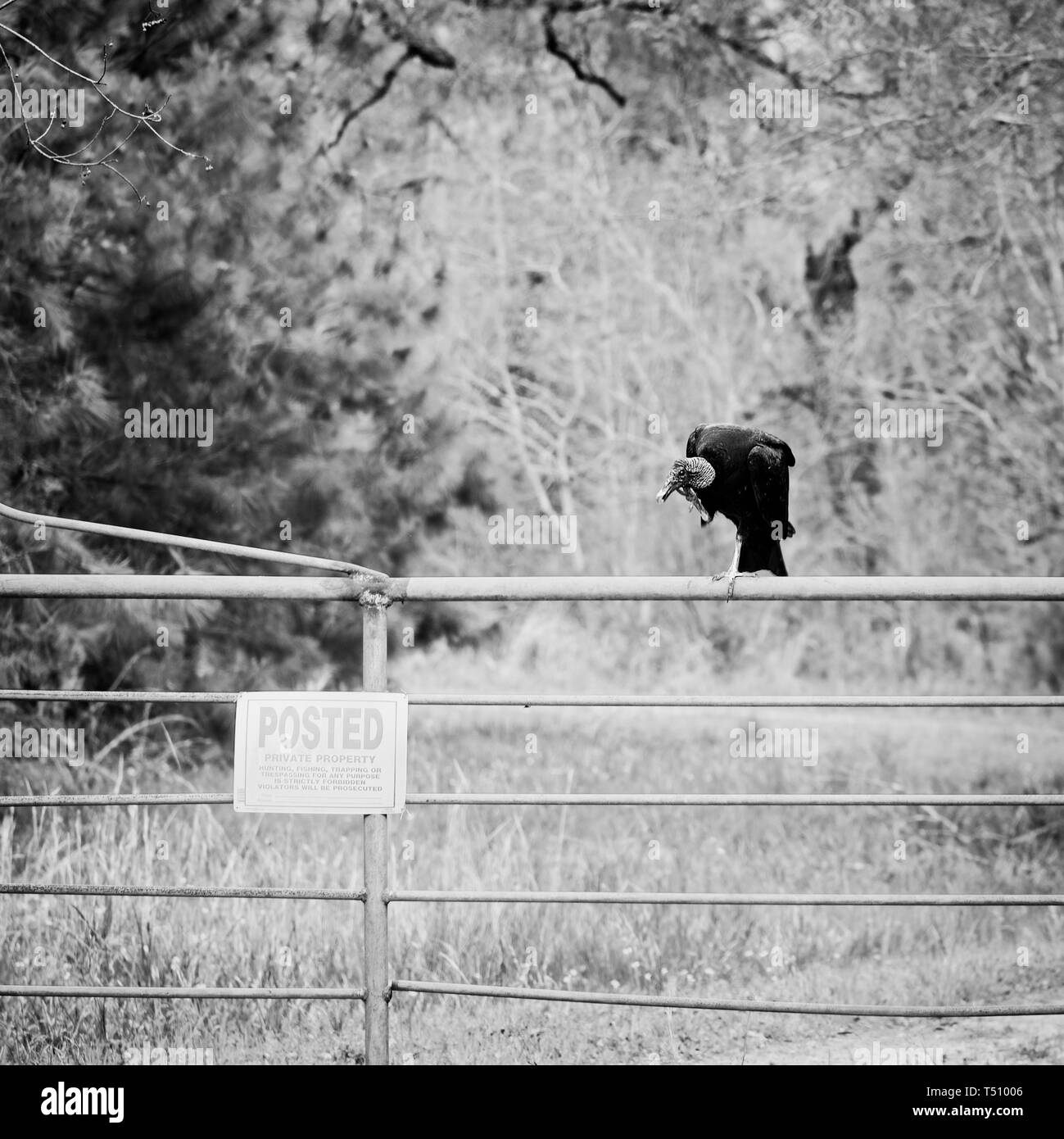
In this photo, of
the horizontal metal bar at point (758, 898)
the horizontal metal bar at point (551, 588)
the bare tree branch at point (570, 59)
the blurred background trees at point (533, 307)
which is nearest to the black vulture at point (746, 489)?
the horizontal metal bar at point (551, 588)

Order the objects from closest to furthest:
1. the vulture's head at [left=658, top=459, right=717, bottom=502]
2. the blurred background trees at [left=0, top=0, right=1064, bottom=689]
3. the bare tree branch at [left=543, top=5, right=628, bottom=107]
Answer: the vulture's head at [left=658, top=459, right=717, bottom=502]
the blurred background trees at [left=0, top=0, right=1064, bottom=689]
the bare tree branch at [left=543, top=5, right=628, bottom=107]

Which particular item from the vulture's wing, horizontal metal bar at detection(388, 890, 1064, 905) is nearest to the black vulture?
the vulture's wing

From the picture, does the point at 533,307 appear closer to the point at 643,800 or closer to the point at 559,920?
the point at 559,920

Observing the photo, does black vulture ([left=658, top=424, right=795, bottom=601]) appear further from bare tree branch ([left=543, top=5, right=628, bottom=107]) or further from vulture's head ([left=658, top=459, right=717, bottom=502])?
bare tree branch ([left=543, top=5, right=628, bottom=107])

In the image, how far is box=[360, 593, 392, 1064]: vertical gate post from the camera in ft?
8.43

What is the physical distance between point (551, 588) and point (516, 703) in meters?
0.27

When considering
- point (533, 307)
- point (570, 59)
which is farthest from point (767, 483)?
point (570, 59)

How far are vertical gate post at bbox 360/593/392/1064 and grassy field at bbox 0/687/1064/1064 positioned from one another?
708mm

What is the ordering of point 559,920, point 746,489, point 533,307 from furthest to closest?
point 533,307 < point 559,920 < point 746,489

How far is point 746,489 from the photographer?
3.27 metres
